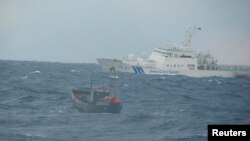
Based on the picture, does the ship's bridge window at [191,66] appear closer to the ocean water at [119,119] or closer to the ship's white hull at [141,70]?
the ship's white hull at [141,70]

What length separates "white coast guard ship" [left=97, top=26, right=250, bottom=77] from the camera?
54.1 m

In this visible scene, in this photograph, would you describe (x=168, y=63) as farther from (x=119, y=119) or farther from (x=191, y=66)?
(x=119, y=119)

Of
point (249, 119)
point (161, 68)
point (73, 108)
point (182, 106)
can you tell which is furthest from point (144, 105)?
point (161, 68)

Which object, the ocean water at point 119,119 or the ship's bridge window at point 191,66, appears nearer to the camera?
the ocean water at point 119,119

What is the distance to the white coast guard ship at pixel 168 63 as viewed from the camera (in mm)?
54094

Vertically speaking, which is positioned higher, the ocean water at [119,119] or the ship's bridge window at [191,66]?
the ship's bridge window at [191,66]

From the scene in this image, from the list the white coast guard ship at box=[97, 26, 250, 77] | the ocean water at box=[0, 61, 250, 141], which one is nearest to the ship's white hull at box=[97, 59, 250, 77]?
the white coast guard ship at box=[97, 26, 250, 77]

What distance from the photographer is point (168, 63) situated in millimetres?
54281

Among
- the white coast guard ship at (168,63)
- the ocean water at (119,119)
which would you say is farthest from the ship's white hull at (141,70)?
the ocean water at (119,119)

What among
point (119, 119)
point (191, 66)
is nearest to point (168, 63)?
point (191, 66)

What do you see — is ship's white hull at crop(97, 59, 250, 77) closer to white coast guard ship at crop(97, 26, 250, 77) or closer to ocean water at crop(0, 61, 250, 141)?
white coast guard ship at crop(97, 26, 250, 77)

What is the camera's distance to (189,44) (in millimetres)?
56875

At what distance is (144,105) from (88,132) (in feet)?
24.3

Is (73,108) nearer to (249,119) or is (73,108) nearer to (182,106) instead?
(182,106)
